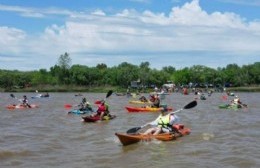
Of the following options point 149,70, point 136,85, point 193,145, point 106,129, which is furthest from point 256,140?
point 149,70

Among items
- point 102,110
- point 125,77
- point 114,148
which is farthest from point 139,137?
point 125,77

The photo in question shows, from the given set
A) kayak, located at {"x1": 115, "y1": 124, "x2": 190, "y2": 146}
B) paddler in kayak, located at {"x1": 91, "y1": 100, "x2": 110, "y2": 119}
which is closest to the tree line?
paddler in kayak, located at {"x1": 91, "y1": 100, "x2": 110, "y2": 119}

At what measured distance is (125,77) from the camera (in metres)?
137

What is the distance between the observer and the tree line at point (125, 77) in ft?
449

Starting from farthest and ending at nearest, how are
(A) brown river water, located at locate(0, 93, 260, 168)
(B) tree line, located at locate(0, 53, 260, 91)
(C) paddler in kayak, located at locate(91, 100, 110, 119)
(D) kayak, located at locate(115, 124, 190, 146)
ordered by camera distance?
(B) tree line, located at locate(0, 53, 260, 91) < (C) paddler in kayak, located at locate(91, 100, 110, 119) < (D) kayak, located at locate(115, 124, 190, 146) < (A) brown river water, located at locate(0, 93, 260, 168)

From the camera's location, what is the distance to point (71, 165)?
14992mm

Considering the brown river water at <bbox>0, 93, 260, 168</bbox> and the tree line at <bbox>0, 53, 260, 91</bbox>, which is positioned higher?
the tree line at <bbox>0, 53, 260, 91</bbox>

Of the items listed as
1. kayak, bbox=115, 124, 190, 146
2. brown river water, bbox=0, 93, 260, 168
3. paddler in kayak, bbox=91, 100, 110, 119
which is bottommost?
brown river water, bbox=0, 93, 260, 168

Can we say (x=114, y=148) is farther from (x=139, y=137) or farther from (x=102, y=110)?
(x=102, y=110)

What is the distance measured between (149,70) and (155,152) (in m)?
132

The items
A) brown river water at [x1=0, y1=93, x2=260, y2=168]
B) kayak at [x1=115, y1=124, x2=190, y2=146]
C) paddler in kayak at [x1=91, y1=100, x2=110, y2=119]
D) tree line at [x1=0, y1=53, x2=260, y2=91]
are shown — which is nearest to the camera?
brown river water at [x1=0, y1=93, x2=260, y2=168]

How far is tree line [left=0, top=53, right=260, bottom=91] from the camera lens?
137m

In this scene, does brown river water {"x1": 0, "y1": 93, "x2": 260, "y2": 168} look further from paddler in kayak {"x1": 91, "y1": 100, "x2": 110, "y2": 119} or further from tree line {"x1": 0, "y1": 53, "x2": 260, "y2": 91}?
tree line {"x1": 0, "y1": 53, "x2": 260, "y2": 91}

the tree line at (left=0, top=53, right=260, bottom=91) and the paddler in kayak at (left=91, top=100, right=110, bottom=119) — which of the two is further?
the tree line at (left=0, top=53, right=260, bottom=91)
